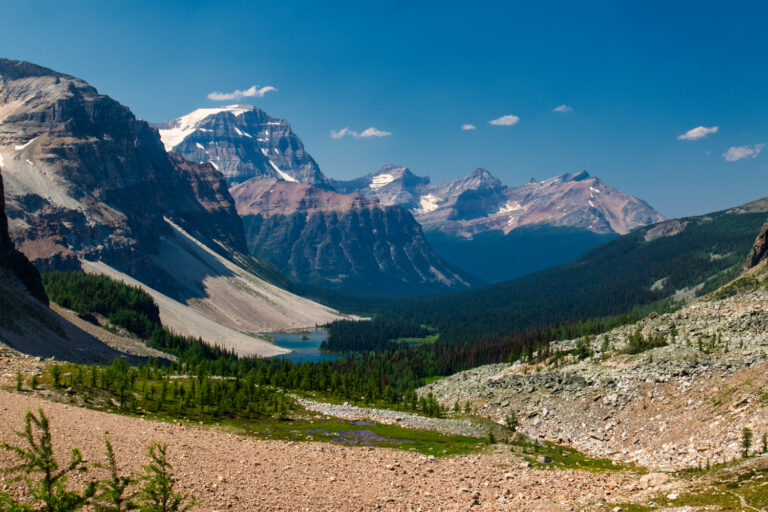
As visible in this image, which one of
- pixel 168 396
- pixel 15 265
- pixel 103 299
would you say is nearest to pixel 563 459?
pixel 168 396

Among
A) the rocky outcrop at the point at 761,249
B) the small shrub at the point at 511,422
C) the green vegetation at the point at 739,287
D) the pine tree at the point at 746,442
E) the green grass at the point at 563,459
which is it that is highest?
the rocky outcrop at the point at 761,249

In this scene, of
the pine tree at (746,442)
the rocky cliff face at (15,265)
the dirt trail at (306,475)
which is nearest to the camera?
the dirt trail at (306,475)

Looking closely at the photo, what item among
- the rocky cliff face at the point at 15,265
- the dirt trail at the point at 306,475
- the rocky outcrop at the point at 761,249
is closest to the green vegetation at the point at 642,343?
the dirt trail at the point at 306,475

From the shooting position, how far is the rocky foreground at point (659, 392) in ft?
178

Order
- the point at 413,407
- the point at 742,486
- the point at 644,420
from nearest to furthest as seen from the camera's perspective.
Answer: the point at 742,486, the point at 644,420, the point at 413,407

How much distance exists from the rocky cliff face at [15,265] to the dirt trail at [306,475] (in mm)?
103432

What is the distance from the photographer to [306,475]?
3922 centimetres

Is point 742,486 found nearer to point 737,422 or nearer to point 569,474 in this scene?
point 569,474

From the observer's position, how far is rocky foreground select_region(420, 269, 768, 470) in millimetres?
54375

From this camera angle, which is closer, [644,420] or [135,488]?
[135,488]

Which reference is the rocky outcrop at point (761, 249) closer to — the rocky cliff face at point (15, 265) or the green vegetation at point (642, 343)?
Result: the green vegetation at point (642, 343)

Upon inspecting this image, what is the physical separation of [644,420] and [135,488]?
55047 millimetres

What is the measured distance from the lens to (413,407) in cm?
9538

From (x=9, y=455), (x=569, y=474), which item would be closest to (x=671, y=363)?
(x=569, y=474)
